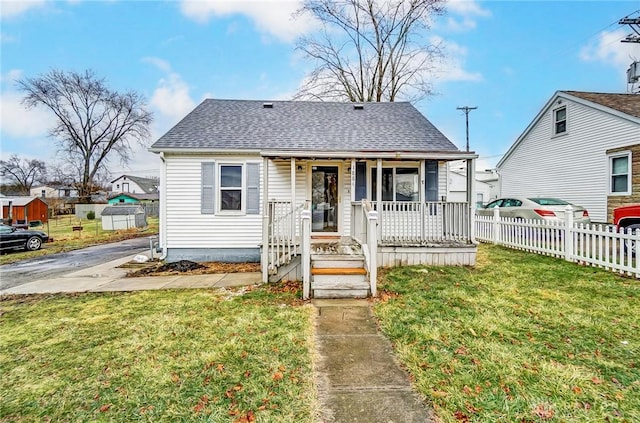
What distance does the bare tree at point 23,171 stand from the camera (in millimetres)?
48875

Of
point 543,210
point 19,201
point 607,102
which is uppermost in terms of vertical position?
point 607,102

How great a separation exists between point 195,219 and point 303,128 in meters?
4.34

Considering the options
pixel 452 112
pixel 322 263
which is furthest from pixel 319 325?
pixel 452 112

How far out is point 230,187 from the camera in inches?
342

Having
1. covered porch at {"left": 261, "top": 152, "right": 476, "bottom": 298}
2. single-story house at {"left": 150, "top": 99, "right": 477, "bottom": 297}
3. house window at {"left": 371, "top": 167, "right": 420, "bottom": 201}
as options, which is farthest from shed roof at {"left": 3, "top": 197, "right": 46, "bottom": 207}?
house window at {"left": 371, "top": 167, "right": 420, "bottom": 201}

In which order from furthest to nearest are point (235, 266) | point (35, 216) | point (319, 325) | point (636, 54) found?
1. point (35, 216)
2. point (636, 54)
3. point (235, 266)
4. point (319, 325)

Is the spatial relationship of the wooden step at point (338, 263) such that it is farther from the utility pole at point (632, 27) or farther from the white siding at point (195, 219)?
the utility pole at point (632, 27)

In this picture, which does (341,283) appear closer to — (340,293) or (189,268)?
(340,293)

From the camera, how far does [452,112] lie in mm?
26359

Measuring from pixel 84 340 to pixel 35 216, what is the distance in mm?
29869

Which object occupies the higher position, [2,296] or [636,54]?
[636,54]

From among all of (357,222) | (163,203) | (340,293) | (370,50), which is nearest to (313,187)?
(357,222)

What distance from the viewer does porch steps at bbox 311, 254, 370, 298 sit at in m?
5.38

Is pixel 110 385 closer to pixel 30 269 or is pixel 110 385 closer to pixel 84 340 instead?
pixel 84 340
